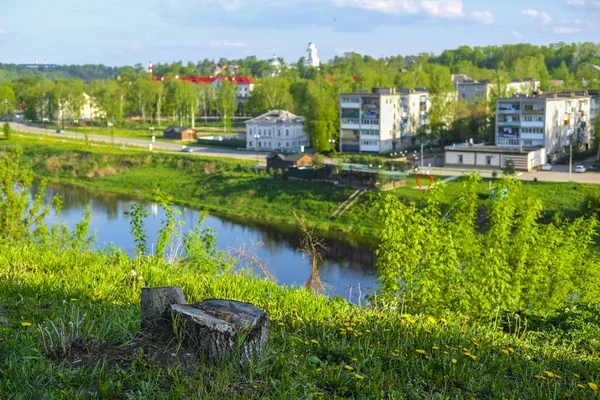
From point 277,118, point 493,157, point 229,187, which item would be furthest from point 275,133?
point 493,157

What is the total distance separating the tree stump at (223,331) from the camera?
2.80 m

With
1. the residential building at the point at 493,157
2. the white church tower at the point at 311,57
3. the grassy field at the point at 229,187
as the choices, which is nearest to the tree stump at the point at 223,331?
the grassy field at the point at 229,187

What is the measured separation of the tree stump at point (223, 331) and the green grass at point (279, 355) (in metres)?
0.06

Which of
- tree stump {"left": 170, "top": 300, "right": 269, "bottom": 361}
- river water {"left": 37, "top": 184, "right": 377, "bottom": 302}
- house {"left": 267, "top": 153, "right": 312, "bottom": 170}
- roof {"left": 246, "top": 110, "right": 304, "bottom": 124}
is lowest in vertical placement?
river water {"left": 37, "top": 184, "right": 377, "bottom": 302}

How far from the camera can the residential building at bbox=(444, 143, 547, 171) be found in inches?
981

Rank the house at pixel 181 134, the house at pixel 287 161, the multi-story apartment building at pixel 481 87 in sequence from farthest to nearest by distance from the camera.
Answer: the multi-story apartment building at pixel 481 87 → the house at pixel 181 134 → the house at pixel 287 161

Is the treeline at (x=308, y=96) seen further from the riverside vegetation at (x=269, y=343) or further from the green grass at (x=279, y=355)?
the green grass at (x=279, y=355)

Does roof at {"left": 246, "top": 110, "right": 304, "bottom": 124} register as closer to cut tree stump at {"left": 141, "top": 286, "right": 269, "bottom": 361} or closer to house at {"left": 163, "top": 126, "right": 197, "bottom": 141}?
house at {"left": 163, "top": 126, "right": 197, "bottom": 141}

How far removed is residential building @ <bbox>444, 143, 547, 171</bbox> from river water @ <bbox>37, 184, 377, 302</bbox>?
931 centimetres

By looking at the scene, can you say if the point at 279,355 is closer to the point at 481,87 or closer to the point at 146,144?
the point at 146,144

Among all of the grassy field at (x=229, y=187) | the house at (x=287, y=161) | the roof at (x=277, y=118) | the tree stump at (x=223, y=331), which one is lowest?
the grassy field at (x=229, y=187)

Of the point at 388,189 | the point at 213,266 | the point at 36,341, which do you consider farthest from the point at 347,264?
the point at 36,341

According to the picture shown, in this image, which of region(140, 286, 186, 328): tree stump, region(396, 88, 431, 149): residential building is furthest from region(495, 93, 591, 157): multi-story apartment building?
region(140, 286, 186, 328): tree stump

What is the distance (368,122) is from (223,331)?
29592mm
